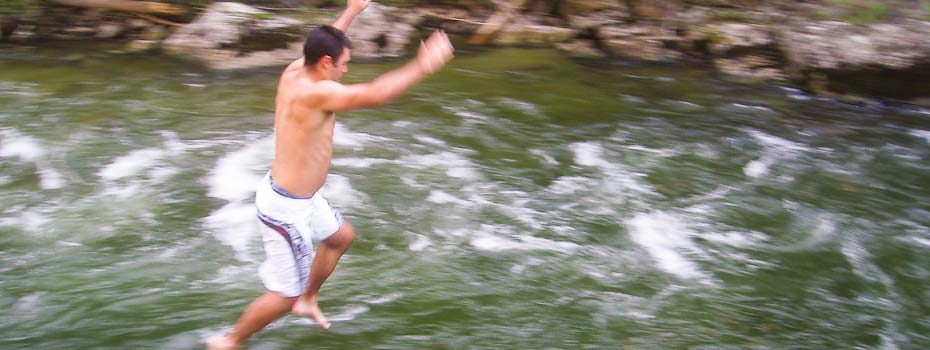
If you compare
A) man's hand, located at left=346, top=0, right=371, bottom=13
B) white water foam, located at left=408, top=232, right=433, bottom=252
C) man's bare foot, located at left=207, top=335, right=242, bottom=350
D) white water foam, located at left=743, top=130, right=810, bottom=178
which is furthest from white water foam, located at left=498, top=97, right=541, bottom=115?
man's bare foot, located at left=207, top=335, right=242, bottom=350

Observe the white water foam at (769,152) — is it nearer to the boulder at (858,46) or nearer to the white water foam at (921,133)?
the white water foam at (921,133)

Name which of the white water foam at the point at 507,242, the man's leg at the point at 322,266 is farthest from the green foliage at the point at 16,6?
the man's leg at the point at 322,266

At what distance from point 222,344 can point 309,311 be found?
43cm

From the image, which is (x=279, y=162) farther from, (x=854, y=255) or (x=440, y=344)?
(x=854, y=255)

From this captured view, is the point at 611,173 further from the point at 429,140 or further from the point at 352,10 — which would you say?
the point at 352,10

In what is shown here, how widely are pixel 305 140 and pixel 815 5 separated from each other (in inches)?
337

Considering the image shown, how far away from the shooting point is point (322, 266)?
376 cm

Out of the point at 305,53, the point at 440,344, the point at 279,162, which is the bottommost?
the point at 440,344

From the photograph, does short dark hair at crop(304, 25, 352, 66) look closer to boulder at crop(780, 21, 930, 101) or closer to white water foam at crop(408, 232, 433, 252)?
white water foam at crop(408, 232, 433, 252)

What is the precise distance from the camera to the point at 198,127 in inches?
280

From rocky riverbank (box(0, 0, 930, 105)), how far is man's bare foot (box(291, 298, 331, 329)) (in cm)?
585

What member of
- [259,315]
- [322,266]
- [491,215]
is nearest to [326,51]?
[322,266]

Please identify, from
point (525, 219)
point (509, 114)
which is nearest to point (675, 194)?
point (525, 219)

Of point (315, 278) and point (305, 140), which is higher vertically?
point (305, 140)
